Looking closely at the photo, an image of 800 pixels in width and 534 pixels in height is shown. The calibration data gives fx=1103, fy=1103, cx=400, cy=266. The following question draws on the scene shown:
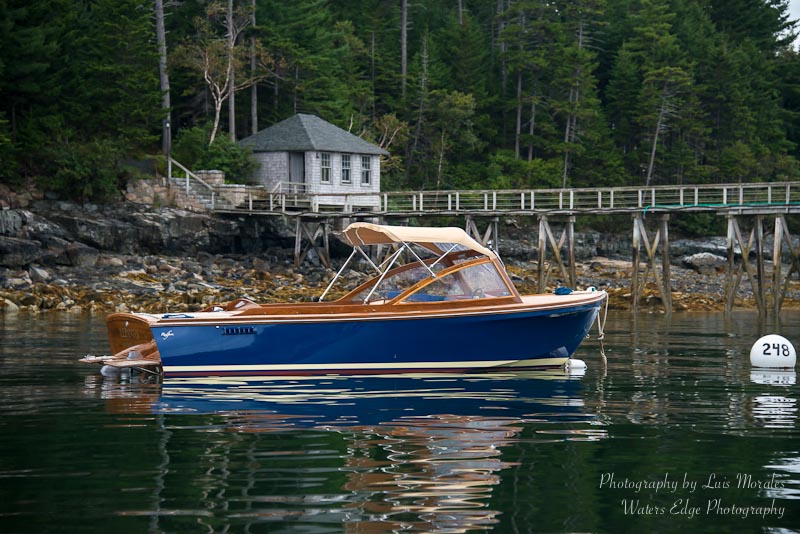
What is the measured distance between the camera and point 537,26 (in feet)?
208

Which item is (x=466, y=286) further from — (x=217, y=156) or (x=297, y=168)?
(x=217, y=156)

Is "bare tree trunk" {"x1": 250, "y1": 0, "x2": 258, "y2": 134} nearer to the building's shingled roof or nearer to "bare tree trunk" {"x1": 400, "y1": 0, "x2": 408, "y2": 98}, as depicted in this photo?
the building's shingled roof

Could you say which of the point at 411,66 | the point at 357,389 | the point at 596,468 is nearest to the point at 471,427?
the point at 596,468

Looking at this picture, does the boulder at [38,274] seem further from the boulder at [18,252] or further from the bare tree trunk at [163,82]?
the bare tree trunk at [163,82]

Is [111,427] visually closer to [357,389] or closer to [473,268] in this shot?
[357,389]

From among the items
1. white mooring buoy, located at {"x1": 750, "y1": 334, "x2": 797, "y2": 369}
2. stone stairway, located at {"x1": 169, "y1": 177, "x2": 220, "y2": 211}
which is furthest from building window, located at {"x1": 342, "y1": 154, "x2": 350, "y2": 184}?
white mooring buoy, located at {"x1": 750, "y1": 334, "x2": 797, "y2": 369}

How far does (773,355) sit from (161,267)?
24.6 metres

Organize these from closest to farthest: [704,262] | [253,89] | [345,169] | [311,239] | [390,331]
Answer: [390,331] → [311,239] → [345,169] → [253,89] → [704,262]

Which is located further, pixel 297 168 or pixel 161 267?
pixel 297 168

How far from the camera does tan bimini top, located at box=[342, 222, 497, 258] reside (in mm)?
15969

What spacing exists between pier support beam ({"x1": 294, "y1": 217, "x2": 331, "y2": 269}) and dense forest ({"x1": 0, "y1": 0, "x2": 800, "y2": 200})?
3571 mm

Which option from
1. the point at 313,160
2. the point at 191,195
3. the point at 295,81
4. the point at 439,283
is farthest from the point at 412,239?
the point at 295,81

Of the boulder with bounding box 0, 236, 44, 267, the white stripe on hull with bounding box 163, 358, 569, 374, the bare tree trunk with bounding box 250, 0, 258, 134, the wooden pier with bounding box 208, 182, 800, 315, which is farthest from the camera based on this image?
the bare tree trunk with bounding box 250, 0, 258, 134

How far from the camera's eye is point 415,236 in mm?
16125
